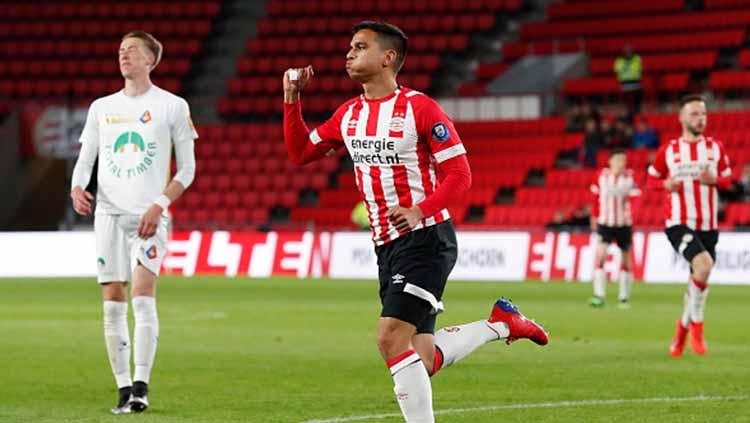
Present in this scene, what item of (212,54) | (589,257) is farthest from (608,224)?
(212,54)

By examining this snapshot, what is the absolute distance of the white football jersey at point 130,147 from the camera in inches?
353

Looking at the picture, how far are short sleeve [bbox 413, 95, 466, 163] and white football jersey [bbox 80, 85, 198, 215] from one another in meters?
2.54

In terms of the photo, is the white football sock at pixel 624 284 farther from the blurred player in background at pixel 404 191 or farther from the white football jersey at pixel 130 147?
the blurred player in background at pixel 404 191

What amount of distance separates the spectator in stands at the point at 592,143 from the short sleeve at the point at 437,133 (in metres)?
25.0

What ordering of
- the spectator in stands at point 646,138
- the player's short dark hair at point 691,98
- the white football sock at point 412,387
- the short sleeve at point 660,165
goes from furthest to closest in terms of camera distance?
the spectator in stands at point 646,138 → the short sleeve at point 660,165 → the player's short dark hair at point 691,98 → the white football sock at point 412,387

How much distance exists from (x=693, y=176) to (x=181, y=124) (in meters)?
5.29

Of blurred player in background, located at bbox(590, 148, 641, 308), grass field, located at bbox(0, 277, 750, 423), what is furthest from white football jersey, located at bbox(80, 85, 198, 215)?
blurred player in background, located at bbox(590, 148, 641, 308)

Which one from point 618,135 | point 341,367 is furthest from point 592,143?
point 341,367

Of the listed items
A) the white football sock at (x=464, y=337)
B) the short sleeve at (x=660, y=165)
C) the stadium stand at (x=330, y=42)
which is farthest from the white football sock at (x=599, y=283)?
the stadium stand at (x=330, y=42)

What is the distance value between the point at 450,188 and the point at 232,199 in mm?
28434

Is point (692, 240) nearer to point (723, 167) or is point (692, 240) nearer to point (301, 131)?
point (723, 167)

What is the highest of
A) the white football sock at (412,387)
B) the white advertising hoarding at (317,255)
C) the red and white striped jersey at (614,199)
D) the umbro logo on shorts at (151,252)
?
the white advertising hoarding at (317,255)

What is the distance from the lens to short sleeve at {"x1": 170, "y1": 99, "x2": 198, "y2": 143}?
9.08 meters

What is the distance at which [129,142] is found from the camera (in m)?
8.99
